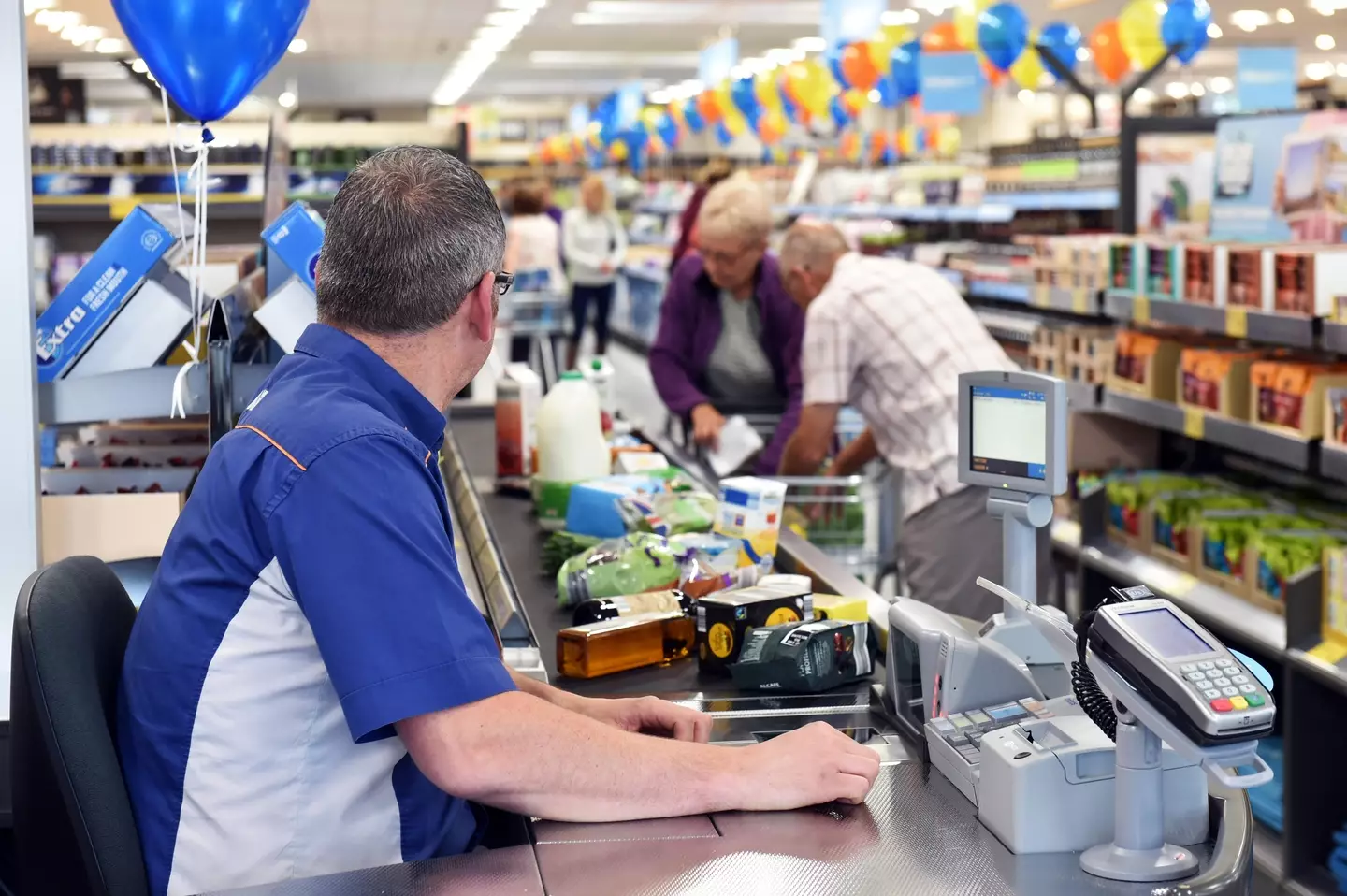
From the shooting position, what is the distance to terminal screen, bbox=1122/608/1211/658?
1.40 metres

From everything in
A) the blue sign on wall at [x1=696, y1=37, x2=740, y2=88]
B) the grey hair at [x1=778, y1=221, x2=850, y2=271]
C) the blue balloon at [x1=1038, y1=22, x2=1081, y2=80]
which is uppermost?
the blue sign on wall at [x1=696, y1=37, x2=740, y2=88]

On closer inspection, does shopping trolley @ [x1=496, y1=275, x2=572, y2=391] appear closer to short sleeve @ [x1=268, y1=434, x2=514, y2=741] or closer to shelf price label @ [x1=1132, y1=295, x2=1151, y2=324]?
shelf price label @ [x1=1132, y1=295, x2=1151, y2=324]

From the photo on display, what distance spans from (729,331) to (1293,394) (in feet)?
6.06

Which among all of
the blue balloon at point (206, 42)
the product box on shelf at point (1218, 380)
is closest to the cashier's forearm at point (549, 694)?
the blue balloon at point (206, 42)

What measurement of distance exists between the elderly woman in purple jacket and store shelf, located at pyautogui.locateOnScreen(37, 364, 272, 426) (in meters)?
2.17

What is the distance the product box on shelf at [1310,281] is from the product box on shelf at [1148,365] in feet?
2.73

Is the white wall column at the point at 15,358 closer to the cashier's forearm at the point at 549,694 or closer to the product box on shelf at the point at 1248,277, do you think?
the cashier's forearm at the point at 549,694

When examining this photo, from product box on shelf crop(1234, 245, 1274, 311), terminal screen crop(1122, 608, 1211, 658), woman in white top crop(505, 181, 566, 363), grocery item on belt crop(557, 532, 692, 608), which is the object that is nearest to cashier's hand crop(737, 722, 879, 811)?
terminal screen crop(1122, 608, 1211, 658)

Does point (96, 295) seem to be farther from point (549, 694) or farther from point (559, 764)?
point (559, 764)

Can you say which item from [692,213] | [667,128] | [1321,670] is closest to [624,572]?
[1321,670]

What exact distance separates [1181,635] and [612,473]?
220cm

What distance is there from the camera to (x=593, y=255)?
47.4 feet

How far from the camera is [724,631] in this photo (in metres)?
2.24

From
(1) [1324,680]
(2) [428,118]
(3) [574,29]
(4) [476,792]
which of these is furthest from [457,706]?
(2) [428,118]
